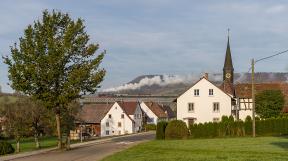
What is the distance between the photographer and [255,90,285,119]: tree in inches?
2744

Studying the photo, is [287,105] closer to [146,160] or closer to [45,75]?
[45,75]

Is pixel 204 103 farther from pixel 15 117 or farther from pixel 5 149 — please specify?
pixel 5 149

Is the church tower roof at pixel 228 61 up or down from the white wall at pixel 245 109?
up

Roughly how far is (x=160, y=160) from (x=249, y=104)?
177 feet

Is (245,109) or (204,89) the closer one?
(204,89)

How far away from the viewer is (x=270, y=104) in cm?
6950

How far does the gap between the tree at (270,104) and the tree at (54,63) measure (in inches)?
1531

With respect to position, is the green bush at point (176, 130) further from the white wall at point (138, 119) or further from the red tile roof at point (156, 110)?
the red tile roof at point (156, 110)

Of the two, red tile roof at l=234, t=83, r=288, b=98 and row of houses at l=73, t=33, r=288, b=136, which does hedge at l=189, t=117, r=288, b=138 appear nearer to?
row of houses at l=73, t=33, r=288, b=136

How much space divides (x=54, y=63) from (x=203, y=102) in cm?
4175

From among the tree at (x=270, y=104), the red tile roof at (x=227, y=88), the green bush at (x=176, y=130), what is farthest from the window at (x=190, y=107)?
the green bush at (x=176, y=130)

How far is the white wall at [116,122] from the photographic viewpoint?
101 m

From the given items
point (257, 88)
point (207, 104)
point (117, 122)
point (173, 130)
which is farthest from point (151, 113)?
point (173, 130)

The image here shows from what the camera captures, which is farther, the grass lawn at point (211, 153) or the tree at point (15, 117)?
the tree at point (15, 117)
